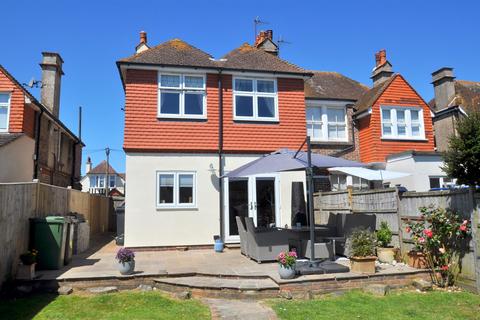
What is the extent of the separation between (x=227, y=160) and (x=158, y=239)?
3.56 m

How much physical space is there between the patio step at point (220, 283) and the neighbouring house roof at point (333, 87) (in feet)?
38.1

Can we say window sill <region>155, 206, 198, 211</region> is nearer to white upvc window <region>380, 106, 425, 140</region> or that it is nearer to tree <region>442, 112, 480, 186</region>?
tree <region>442, 112, 480, 186</region>

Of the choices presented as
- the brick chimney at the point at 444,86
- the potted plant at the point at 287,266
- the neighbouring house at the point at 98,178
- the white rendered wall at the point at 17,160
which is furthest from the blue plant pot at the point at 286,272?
the neighbouring house at the point at 98,178

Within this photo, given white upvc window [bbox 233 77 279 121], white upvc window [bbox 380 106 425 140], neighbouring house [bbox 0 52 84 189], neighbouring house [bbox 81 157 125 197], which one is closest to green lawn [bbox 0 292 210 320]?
white upvc window [bbox 233 77 279 121]

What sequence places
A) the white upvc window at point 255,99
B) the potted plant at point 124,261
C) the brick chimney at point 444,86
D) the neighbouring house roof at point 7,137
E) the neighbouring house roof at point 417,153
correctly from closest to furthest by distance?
the potted plant at point 124,261, the white upvc window at point 255,99, the neighbouring house roof at point 7,137, the neighbouring house roof at point 417,153, the brick chimney at point 444,86

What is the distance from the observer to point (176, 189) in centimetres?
1303

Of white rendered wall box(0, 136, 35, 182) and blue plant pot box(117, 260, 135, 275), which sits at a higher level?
white rendered wall box(0, 136, 35, 182)

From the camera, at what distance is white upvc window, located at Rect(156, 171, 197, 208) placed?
12.9 metres

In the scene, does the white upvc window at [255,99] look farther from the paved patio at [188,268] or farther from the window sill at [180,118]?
the paved patio at [188,268]

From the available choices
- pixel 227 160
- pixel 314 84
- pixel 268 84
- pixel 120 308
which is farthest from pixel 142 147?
pixel 314 84

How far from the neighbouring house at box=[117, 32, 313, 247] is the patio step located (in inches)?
189

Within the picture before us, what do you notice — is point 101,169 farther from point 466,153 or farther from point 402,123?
point 466,153

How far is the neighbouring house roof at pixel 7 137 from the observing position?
14.4m

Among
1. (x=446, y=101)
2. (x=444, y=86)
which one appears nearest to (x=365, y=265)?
(x=446, y=101)
